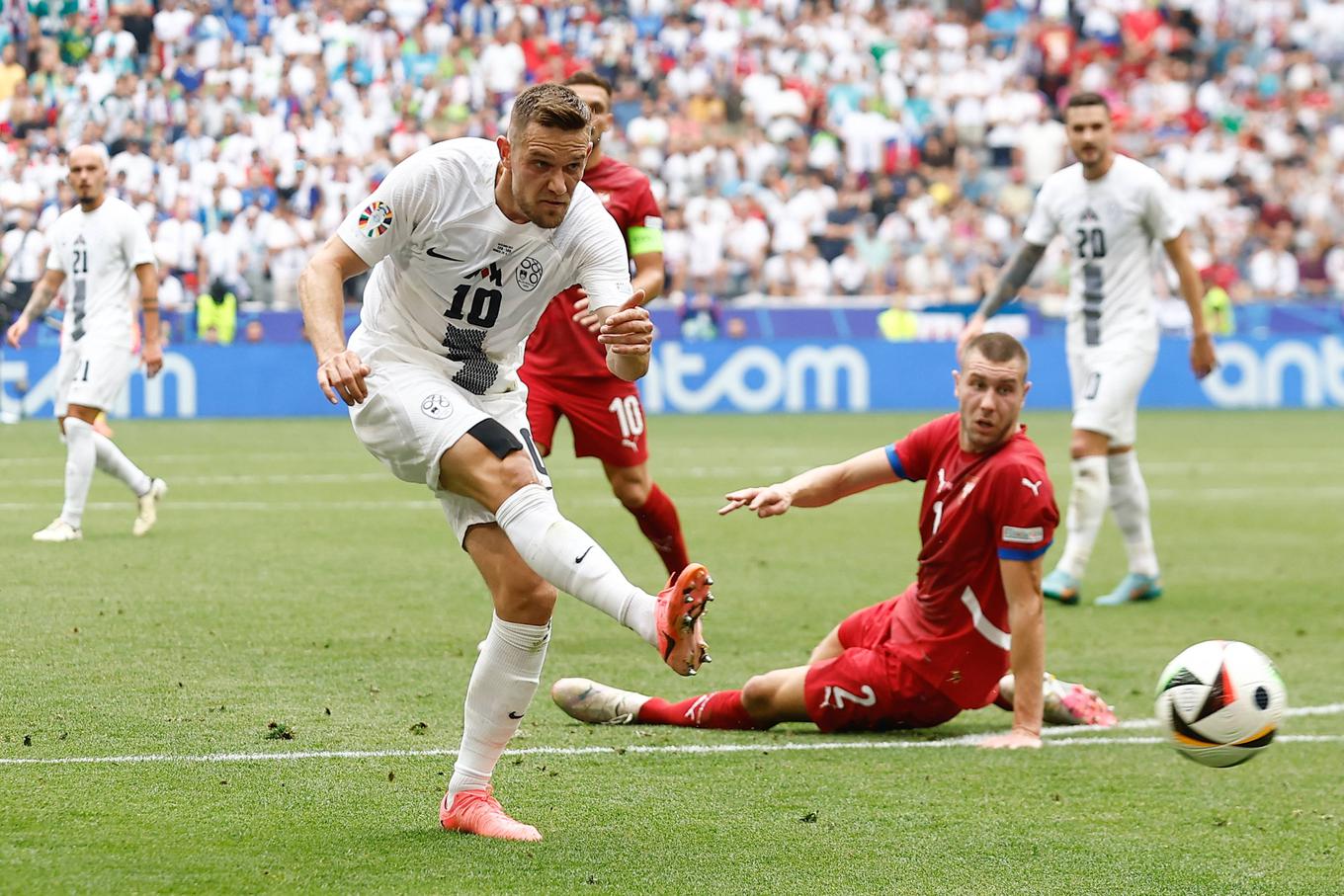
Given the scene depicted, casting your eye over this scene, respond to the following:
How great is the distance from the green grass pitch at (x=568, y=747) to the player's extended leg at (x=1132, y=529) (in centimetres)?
24

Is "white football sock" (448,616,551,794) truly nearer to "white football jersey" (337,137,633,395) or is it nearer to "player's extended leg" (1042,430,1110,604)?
"white football jersey" (337,137,633,395)

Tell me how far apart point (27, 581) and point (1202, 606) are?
19.7 ft

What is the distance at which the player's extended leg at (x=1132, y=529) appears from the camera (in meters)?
9.87

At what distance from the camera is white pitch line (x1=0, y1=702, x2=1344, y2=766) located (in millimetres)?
5352

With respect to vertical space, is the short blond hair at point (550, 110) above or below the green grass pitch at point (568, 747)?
above

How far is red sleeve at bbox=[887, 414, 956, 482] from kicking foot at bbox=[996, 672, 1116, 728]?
87 cm

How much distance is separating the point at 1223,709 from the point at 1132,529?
5.13 meters

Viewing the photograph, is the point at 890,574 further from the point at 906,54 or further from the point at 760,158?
the point at 906,54

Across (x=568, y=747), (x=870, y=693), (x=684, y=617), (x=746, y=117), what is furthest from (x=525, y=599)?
(x=746, y=117)

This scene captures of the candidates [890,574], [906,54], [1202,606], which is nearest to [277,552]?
[890,574]

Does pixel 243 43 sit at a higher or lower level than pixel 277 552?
higher

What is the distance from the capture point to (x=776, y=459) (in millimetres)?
16938

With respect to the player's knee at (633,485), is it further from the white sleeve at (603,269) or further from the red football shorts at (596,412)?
the white sleeve at (603,269)

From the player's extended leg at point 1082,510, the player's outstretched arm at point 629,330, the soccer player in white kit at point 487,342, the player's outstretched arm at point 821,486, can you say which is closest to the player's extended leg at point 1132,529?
the player's extended leg at point 1082,510
